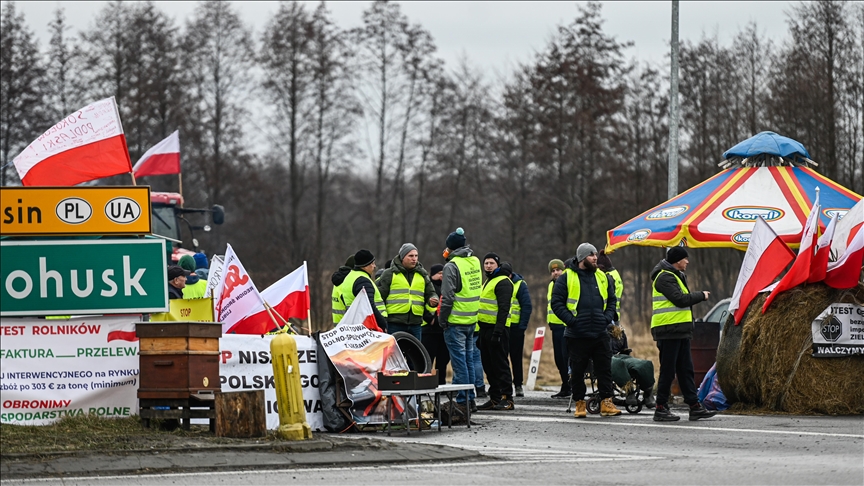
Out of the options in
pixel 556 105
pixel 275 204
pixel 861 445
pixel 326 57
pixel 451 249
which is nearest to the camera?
pixel 861 445

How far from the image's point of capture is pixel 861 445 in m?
11.8

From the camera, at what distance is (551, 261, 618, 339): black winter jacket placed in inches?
→ 604

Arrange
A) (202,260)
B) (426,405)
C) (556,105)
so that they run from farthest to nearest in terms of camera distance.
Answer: (556,105) → (202,260) → (426,405)

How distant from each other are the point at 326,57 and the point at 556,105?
444 inches

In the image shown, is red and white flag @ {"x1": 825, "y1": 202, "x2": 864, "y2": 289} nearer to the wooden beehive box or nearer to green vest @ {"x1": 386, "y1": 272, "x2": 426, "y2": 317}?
green vest @ {"x1": 386, "y1": 272, "x2": 426, "y2": 317}

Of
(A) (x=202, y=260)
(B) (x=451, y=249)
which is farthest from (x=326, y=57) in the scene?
(B) (x=451, y=249)

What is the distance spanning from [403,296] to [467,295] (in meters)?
1.00

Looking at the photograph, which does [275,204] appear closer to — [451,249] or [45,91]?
[45,91]

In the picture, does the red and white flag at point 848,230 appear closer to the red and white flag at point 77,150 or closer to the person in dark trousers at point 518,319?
the person in dark trousers at point 518,319

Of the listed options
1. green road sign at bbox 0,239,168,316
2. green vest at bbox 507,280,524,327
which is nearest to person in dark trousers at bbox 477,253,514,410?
green vest at bbox 507,280,524,327

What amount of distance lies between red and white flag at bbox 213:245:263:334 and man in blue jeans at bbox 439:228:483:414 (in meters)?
2.54

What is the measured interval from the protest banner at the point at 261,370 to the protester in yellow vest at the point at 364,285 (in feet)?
6.27

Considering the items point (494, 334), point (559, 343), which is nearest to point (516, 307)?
point (559, 343)

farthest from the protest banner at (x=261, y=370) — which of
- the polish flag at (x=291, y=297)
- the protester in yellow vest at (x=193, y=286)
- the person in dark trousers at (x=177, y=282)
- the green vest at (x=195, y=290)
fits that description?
the green vest at (x=195, y=290)
